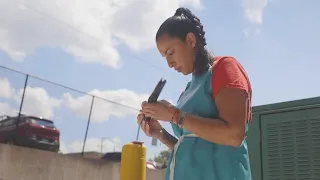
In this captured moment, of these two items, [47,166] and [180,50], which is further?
[47,166]

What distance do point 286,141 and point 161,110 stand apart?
2.03 meters

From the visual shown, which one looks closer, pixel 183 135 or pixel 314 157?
pixel 183 135

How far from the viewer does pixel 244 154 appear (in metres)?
1.46

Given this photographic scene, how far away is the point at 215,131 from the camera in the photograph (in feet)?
4.53

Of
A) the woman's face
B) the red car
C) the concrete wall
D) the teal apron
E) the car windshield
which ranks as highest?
the car windshield

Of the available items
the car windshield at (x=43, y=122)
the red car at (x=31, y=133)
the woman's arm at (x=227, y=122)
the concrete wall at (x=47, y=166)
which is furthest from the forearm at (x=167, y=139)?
the car windshield at (x=43, y=122)

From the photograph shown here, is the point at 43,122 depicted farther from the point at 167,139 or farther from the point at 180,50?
the point at 180,50

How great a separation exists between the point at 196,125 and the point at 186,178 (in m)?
0.20

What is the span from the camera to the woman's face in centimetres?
160

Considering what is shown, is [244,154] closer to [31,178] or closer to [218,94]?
[218,94]

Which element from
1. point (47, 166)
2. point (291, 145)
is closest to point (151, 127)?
point (291, 145)

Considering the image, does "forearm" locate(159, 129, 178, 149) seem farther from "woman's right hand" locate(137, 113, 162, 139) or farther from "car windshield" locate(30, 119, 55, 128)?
"car windshield" locate(30, 119, 55, 128)

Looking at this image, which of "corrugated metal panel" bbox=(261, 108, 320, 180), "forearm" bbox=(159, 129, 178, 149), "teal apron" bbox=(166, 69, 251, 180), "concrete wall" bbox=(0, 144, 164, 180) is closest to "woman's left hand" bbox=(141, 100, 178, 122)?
"teal apron" bbox=(166, 69, 251, 180)

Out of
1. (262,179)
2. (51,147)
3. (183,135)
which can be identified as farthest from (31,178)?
(183,135)
